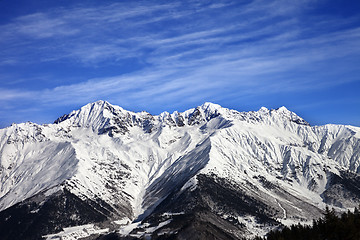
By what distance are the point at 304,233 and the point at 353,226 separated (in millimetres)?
34457

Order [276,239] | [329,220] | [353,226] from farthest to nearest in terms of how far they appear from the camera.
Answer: [276,239]
[329,220]
[353,226]

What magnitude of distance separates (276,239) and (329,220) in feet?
93.6

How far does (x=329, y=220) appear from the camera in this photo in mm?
160125

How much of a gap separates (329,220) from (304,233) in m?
24.4

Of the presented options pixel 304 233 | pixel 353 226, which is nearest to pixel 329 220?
pixel 353 226

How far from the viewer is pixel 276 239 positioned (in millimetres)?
180250

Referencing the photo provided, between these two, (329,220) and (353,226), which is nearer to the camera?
(353,226)

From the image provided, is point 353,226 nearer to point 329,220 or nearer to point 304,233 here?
point 329,220

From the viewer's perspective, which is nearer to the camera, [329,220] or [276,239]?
[329,220]

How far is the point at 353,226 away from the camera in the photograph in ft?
493

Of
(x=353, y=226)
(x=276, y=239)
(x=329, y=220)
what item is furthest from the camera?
(x=276, y=239)

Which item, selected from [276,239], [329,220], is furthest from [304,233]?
[329,220]

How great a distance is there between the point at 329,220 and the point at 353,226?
11.2 meters

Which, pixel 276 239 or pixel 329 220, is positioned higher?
pixel 329 220
